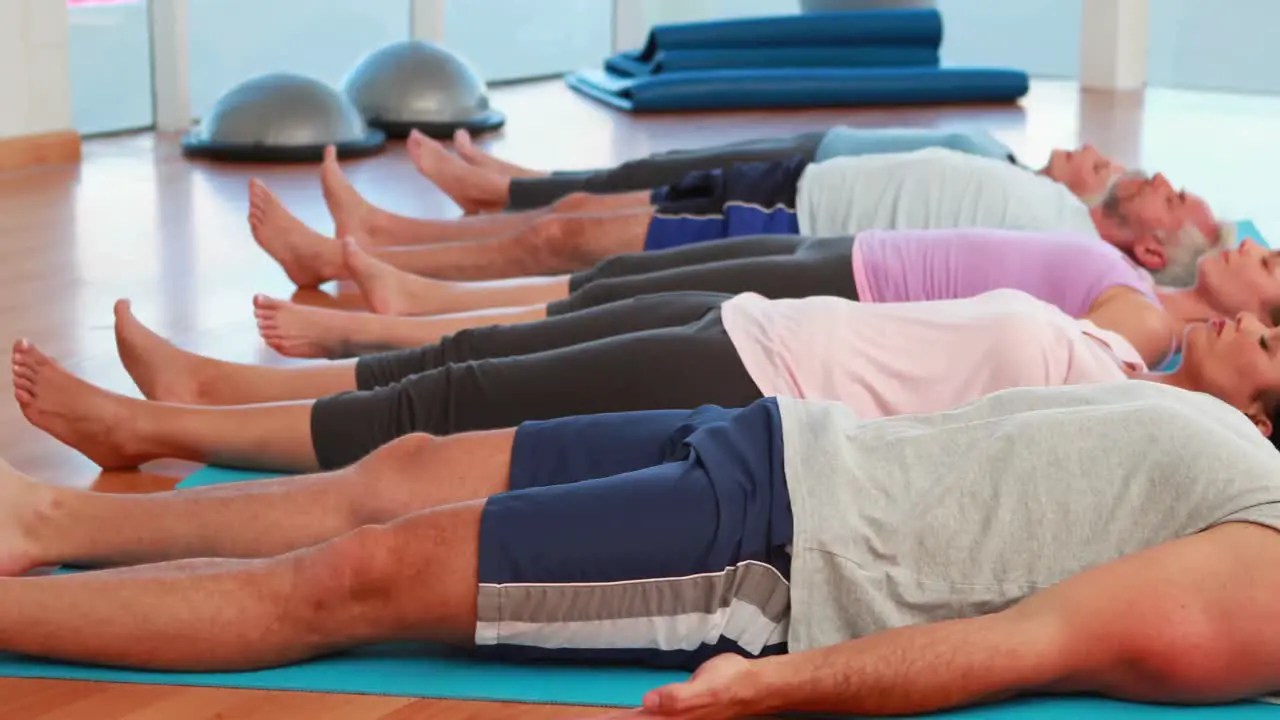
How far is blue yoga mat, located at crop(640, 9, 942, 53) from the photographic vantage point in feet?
26.8

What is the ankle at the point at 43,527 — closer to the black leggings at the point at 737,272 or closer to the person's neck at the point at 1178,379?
the black leggings at the point at 737,272

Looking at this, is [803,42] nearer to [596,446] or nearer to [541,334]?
[541,334]

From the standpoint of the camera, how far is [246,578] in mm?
1881

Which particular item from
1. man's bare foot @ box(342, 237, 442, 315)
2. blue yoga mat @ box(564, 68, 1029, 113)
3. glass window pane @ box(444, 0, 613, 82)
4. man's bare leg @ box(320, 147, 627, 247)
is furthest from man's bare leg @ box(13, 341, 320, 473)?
glass window pane @ box(444, 0, 613, 82)

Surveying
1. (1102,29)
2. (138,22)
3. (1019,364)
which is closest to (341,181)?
(1019,364)

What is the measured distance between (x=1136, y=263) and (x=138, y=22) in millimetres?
4742

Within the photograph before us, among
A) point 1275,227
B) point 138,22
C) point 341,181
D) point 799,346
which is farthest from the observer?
point 138,22

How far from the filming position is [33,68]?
5.77 m

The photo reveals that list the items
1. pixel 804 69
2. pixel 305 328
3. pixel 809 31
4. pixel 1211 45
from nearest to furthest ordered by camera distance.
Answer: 1. pixel 305 328
2. pixel 804 69
3. pixel 809 31
4. pixel 1211 45

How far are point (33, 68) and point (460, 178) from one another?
212 centimetres

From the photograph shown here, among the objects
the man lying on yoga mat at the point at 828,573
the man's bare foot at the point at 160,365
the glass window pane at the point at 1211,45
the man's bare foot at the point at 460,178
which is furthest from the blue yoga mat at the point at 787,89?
the man lying on yoga mat at the point at 828,573

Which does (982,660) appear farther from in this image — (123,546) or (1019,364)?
(123,546)

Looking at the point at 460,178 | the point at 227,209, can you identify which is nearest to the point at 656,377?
the point at 460,178

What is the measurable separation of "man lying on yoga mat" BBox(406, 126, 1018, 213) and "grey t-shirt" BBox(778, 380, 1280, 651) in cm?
202
